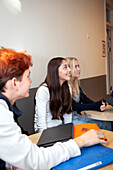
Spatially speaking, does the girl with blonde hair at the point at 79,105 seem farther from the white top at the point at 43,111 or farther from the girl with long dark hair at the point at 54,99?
the white top at the point at 43,111

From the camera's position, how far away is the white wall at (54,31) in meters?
2.34

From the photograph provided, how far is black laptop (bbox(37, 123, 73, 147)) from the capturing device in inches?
40.6

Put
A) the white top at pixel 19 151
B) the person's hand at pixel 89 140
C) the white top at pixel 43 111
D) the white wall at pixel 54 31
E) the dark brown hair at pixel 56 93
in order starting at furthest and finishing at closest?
1. the white wall at pixel 54 31
2. the dark brown hair at pixel 56 93
3. the white top at pixel 43 111
4. the person's hand at pixel 89 140
5. the white top at pixel 19 151

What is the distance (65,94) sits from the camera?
2.09 m

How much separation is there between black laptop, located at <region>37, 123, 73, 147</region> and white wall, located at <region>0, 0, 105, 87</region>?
1.42 meters

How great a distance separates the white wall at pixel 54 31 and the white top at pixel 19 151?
1.57m

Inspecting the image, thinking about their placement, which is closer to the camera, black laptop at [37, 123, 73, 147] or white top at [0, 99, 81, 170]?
white top at [0, 99, 81, 170]

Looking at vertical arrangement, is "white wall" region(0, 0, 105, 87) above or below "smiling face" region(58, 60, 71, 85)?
above

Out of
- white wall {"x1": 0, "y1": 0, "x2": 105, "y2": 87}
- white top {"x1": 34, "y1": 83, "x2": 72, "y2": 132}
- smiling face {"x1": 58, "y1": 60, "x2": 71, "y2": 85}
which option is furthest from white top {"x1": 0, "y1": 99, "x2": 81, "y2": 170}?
white wall {"x1": 0, "y1": 0, "x2": 105, "y2": 87}

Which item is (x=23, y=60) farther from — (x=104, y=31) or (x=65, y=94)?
(x=104, y=31)

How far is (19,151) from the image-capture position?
781mm

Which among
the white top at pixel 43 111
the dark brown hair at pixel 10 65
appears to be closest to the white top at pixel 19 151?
the dark brown hair at pixel 10 65

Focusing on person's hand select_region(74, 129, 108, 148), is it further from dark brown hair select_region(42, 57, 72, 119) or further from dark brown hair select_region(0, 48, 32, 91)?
dark brown hair select_region(42, 57, 72, 119)

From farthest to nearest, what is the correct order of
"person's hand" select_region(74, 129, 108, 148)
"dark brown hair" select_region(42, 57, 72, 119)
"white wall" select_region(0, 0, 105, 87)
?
"white wall" select_region(0, 0, 105, 87)
"dark brown hair" select_region(42, 57, 72, 119)
"person's hand" select_region(74, 129, 108, 148)
